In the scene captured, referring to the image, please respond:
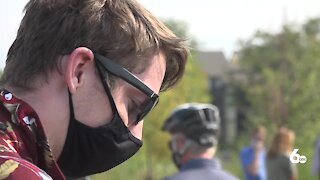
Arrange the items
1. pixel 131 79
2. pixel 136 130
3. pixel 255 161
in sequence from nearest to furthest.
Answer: pixel 131 79 → pixel 136 130 → pixel 255 161

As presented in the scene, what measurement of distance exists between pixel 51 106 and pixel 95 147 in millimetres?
219

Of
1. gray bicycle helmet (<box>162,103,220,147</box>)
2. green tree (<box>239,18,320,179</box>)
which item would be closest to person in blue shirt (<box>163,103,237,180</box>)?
gray bicycle helmet (<box>162,103,220,147</box>)

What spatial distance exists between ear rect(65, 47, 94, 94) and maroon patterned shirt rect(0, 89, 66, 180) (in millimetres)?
114

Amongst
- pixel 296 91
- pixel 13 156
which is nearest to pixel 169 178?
pixel 13 156

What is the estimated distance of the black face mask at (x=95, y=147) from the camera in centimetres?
196

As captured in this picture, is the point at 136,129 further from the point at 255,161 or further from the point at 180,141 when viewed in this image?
the point at 255,161

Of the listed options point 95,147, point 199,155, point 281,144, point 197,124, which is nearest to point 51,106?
point 95,147

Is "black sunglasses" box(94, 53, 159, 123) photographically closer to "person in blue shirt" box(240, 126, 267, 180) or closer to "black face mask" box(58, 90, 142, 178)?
"black face mask" box(58, 90, 142, 178)

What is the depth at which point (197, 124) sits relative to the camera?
466 centimetres

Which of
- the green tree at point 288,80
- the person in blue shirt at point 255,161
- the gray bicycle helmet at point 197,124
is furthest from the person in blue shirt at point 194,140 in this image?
the person in blue shirt at point 255,161

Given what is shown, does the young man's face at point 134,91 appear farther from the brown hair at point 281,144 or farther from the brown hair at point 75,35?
the brown hair at point 281,144

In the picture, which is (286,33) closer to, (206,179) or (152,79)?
(206,179)

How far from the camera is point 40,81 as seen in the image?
1900 mm

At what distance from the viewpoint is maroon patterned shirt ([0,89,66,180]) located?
1.67 metres
